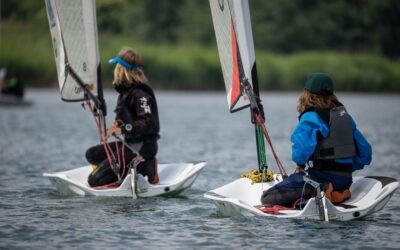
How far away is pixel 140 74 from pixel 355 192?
273 cm

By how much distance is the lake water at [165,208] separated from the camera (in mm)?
8461

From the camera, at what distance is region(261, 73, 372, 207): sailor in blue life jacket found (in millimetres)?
8883

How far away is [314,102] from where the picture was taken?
9016 millimetres

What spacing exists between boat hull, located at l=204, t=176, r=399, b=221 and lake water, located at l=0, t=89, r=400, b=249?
3.9 inches

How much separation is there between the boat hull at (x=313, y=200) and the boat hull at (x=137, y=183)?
1.23 meters

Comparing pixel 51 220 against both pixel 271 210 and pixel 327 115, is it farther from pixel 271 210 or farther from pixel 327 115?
pixel 327 115

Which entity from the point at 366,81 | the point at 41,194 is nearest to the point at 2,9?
the point at 366,81

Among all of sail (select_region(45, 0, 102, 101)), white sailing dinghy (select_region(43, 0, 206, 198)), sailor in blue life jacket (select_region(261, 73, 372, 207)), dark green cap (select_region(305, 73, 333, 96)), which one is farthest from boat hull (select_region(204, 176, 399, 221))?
sail (select_region(45, 0, 102, 101))

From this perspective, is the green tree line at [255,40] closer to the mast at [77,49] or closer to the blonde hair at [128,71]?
the mast at [77,49]

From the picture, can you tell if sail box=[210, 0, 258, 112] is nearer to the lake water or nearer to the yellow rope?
the yellow rope

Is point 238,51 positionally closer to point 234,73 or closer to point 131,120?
point 234,73

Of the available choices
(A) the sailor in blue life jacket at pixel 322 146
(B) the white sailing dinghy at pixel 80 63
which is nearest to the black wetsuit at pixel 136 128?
(B) the white sailing dinghy at pixel 80 63

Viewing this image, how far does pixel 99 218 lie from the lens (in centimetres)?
959

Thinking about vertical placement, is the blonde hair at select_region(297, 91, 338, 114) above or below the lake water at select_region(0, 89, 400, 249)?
above
